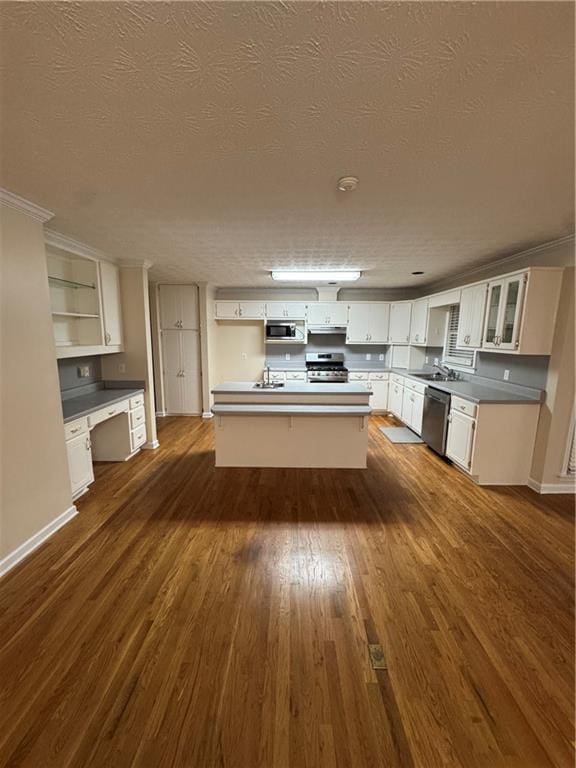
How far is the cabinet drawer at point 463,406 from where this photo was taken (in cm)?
339

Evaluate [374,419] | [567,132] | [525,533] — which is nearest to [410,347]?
[374,419]

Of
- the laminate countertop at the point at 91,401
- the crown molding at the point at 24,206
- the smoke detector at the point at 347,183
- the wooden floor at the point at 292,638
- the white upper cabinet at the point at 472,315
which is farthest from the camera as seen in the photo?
the white upper cabinet at the point at 472,315

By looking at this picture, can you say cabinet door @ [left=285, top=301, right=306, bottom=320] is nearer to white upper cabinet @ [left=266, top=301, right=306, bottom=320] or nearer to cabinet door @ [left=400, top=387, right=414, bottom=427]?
white upper cabinet @ [left=266, top=301, right=306, bottom=320]

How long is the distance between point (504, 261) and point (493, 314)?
0.75 metres

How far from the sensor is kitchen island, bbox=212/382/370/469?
12.1ft

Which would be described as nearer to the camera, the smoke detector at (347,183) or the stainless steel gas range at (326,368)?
the smoke detector at (347,183)

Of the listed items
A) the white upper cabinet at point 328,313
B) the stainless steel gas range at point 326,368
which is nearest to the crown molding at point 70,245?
the white upper cabinet at point 328,313

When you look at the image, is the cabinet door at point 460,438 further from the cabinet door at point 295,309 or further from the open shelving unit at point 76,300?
the open shelving unit at point 76,300

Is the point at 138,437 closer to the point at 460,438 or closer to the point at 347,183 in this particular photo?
the point at 347,183

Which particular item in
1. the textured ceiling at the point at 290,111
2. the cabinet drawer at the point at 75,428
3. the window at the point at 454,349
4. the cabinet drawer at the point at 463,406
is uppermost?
the textured ceiling at the point at 290,111

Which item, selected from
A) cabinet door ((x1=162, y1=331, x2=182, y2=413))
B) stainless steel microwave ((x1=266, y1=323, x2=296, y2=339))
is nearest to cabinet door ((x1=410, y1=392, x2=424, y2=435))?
stainless steel microwave ((x1=266, y1=323, x2=296, y2=339))

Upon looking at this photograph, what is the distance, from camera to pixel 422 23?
95 cm

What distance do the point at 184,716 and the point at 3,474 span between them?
1881 mm

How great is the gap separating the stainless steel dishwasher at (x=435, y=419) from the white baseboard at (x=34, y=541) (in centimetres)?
418
